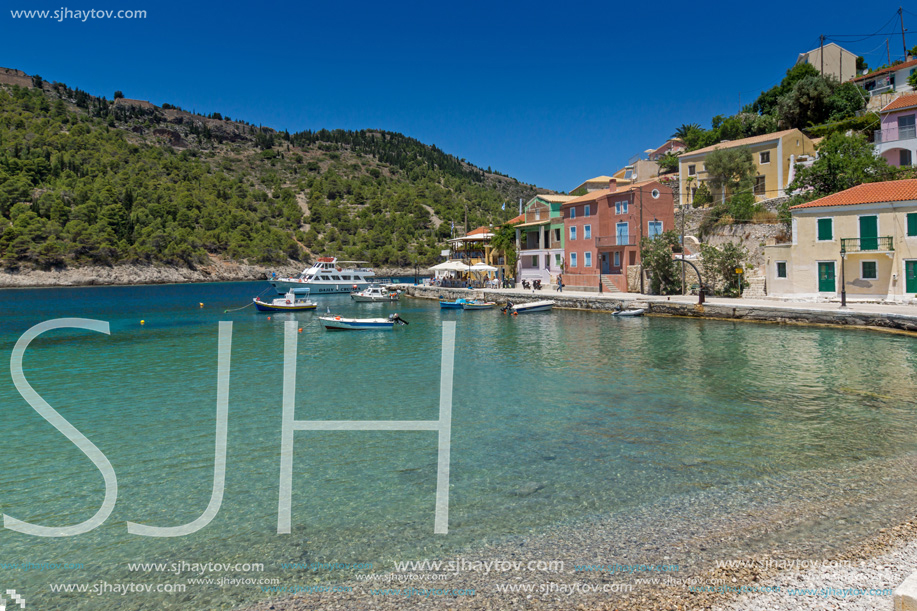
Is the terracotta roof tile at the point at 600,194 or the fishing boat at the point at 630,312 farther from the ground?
the terracotta roof tile at the point at 600,194

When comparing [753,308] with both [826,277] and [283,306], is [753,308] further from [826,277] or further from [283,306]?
[283,306]

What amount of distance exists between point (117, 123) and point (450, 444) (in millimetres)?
174025

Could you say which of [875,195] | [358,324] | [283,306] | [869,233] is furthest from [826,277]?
[283,306]

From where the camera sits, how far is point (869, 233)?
27094 millimetres

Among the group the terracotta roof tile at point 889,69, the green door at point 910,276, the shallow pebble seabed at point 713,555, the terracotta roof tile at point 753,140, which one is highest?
the terracotta roof tile at point 889,69

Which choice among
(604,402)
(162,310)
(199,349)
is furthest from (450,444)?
(162,310)

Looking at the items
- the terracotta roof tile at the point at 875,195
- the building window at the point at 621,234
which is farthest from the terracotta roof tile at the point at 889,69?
the building window at the point at 621,234

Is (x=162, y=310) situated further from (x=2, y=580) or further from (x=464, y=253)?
(x=2, y=580)

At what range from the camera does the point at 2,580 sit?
6.26 metres

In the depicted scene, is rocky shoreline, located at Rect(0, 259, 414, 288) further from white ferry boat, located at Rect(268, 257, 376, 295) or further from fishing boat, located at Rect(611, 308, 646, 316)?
fishing boat, located at Rect(611, 308, 646, 316)

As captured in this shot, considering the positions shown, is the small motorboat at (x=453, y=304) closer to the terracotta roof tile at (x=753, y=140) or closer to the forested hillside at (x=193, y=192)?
the terracotta roof tile at (x=753, y=140)

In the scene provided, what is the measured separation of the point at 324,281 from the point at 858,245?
4905 cm

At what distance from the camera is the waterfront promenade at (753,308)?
79.4 ft

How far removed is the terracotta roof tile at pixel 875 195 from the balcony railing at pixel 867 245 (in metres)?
1.82
